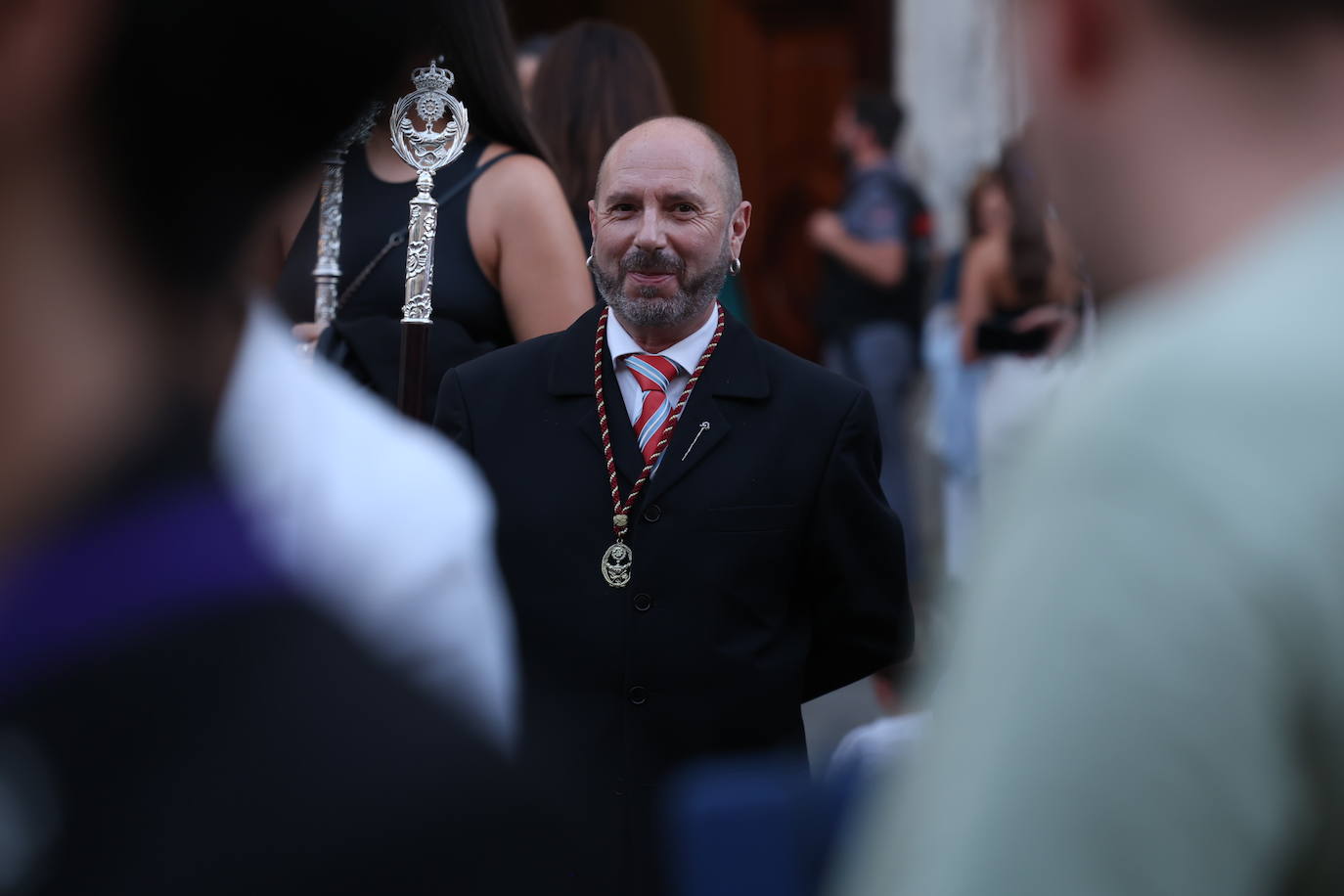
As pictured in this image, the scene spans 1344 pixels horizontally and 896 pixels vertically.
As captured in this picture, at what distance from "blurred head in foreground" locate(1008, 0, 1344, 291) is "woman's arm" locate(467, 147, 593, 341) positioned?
8.22ft

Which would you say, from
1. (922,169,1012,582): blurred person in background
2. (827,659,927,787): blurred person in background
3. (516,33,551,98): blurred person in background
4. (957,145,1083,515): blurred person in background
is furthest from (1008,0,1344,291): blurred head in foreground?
(922,169,1012,582): blurred person in background

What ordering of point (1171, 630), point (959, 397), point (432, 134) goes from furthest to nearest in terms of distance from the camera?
point (959, 397) < point (432, 134) < point (1171, 630)

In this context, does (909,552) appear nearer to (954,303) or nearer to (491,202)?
(954,303)

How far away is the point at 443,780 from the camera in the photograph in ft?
2.61

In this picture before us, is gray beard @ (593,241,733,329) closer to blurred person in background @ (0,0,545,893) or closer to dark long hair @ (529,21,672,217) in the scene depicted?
dark long hair @ (529,21,672,217)

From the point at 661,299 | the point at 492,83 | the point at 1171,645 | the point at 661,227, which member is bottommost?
the point at 1171,645

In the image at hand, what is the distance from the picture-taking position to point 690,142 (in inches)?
131

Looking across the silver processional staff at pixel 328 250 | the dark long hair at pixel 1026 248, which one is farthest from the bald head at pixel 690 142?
the dark long hair at pixel 1026 248

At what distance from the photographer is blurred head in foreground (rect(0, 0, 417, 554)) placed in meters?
0.80

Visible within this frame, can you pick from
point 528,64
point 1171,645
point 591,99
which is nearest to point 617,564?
point 591,99

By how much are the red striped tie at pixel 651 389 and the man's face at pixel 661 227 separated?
7cm

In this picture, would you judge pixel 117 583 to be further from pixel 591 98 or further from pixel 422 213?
pixel 591 98

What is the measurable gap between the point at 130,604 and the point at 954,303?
294 inches

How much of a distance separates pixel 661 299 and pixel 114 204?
7.83 ft
